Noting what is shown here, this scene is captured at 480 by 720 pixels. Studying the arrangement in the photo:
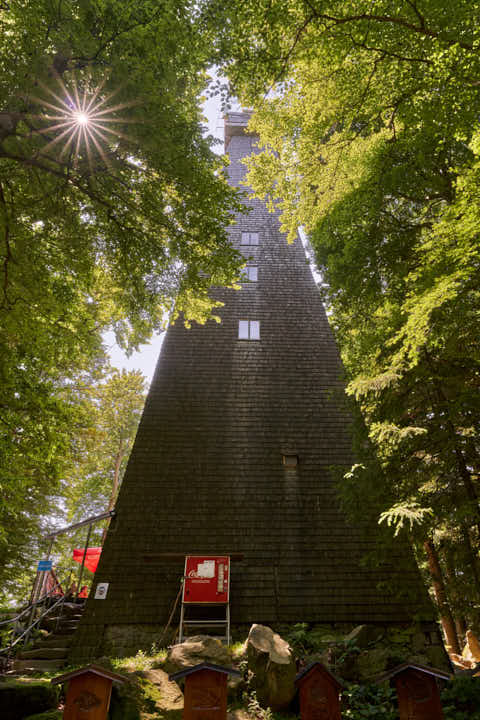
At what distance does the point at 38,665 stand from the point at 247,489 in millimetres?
4695

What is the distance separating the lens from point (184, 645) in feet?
18.2

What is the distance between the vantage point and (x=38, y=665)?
6.57 meters

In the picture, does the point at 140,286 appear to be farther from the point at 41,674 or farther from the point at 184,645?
the point at 41,674

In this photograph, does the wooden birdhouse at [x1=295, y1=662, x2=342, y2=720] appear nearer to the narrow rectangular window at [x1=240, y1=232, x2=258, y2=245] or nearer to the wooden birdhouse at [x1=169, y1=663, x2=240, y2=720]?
the wooden birdhouse at [x1=169, y1=663, x2=240, y2=720]

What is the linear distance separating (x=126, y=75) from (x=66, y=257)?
9.27ft

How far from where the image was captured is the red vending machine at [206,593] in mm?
7008

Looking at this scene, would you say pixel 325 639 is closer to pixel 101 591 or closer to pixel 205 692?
pixel 101 591

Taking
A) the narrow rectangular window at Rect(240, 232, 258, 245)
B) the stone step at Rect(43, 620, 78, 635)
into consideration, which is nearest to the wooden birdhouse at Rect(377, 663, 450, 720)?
the stone step at Rect(43, 620, 78, 635)

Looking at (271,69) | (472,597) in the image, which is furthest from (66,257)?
(472,597)

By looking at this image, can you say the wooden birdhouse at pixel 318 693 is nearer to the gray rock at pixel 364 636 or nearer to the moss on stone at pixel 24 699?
the moss on stone at pixel 24 699

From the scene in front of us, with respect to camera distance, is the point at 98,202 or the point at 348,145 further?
the point at 348,145

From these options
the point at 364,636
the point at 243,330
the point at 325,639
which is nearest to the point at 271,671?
the point at 325,639

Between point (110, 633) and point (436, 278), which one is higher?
point (436, 278)

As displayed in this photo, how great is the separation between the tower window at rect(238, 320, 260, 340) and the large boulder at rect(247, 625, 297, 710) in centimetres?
756
